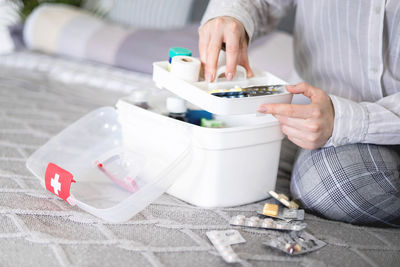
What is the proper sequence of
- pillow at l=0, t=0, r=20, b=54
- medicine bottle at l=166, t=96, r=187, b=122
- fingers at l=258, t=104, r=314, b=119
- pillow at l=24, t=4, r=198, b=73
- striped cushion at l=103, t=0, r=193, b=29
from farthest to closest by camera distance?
1. pillow at l=0, t=0, r=20, b=54
2. striped cushion at l=103, t=0, r=193, b=29
3. pillow at l=24, t=4, r=198, b=73
4. medicine bottle at l=166, t=96, r=187, b=122
5. fingers at l=258, t=104, r=314, b=119

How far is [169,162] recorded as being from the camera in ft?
2.56

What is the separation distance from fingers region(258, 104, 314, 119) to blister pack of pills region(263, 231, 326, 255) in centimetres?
18

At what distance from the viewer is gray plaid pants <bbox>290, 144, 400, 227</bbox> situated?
793mm

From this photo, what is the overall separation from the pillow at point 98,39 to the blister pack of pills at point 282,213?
2.40 feet

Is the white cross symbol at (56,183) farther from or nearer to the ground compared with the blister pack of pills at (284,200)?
farther from the ground

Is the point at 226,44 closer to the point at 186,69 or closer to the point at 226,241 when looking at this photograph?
the point at 186,69

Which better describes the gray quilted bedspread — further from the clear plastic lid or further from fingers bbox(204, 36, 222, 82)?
fingers bbox(204, 36, 222, 82)

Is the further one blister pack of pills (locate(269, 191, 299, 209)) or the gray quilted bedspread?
blister pack of pills (locate(269, 191, 299, 209))

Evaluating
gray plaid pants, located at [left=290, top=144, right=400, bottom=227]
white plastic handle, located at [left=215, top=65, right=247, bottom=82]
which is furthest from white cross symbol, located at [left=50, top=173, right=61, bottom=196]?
gray plaid pants, located at [left=290, top=144, right=400, bottom=227]

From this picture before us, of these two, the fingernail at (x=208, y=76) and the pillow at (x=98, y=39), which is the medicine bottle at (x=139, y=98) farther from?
the pillow at (x=98, y=39)

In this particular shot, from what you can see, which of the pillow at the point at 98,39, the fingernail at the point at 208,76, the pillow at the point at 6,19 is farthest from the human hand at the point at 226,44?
the pillow at the point at 6,19

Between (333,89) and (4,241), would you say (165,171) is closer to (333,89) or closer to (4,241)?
(4,241)

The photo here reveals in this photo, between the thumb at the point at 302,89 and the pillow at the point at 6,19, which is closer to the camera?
the thumb at the point at 302,89

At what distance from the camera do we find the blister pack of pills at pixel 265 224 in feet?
2.42
